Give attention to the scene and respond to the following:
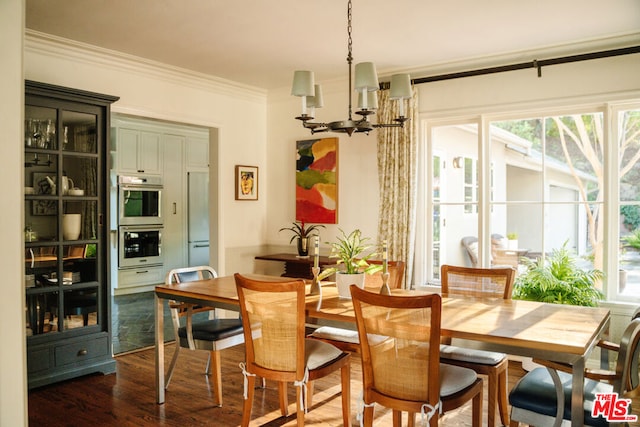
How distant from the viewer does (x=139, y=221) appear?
748 centimetres

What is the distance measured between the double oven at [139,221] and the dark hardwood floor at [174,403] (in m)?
3.46

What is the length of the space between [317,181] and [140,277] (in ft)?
11.9

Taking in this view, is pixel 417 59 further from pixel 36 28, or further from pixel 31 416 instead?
pixel 31 416

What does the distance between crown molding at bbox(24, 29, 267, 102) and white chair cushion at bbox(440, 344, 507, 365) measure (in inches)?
142

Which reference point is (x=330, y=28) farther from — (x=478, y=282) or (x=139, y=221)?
(x=139, y=221)

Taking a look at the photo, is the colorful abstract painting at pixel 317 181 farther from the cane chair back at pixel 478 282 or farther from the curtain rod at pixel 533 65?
the cane chair back at pixel 478 282

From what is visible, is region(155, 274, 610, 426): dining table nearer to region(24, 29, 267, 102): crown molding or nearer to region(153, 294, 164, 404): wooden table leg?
region(153, 294, 164, 404): wooden table leg

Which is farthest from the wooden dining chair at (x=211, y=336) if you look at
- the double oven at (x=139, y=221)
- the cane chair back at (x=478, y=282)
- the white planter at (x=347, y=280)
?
the double oven at (x=139, y=221)

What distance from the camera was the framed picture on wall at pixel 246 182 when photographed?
18.3 ft

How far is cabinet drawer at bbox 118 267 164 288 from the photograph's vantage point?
290 inches

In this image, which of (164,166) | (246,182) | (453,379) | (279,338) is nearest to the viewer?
(453,379)

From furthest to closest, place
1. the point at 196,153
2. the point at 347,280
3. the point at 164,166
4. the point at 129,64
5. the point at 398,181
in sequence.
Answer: the point at 196,153, the point at 164,166, the point at 398,181, the point at 129,64, the point at 347,280

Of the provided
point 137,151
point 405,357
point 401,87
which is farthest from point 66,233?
point 137,151

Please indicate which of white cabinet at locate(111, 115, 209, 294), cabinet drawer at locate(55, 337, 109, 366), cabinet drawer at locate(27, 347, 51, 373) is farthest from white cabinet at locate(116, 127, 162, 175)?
cabinet drawer at locate(27, 347, 51, 373)
